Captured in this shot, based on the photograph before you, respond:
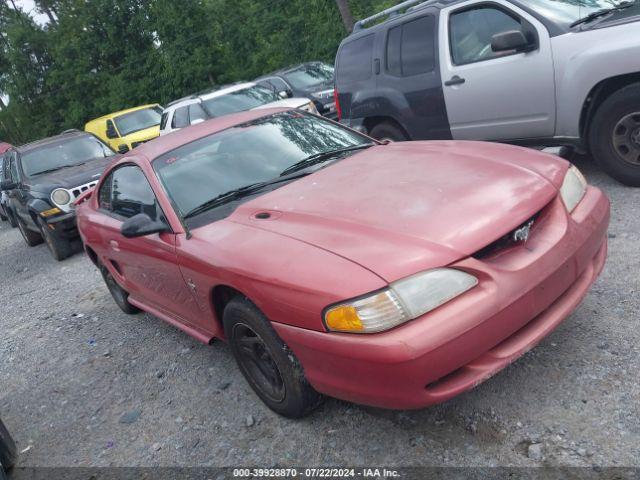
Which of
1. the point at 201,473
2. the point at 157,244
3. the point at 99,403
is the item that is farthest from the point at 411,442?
the point at 99,403

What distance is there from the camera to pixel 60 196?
27.0 ft

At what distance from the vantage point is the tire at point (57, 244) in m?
8.34

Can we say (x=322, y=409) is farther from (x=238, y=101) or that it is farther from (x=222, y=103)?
(x=222, y=103)

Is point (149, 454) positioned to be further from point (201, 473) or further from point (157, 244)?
point (157, 244)

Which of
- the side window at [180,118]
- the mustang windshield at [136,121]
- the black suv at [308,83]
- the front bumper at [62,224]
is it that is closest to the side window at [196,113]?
the side window at [180,118]

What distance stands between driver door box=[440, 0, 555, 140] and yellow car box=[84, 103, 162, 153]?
10012 mm

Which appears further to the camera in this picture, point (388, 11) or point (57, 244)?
point (57, 244)

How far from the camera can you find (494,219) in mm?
2662

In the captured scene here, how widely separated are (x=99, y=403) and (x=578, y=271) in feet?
10.3

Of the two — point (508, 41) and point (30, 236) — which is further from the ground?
point (508, 41)

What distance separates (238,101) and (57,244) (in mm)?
4636

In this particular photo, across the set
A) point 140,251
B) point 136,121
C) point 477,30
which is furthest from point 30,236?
point 477,30

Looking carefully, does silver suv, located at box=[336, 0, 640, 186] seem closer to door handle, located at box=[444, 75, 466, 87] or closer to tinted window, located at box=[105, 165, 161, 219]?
door handle, located at box=[444, 75, 466, 87]

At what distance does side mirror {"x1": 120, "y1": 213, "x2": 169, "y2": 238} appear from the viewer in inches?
134
